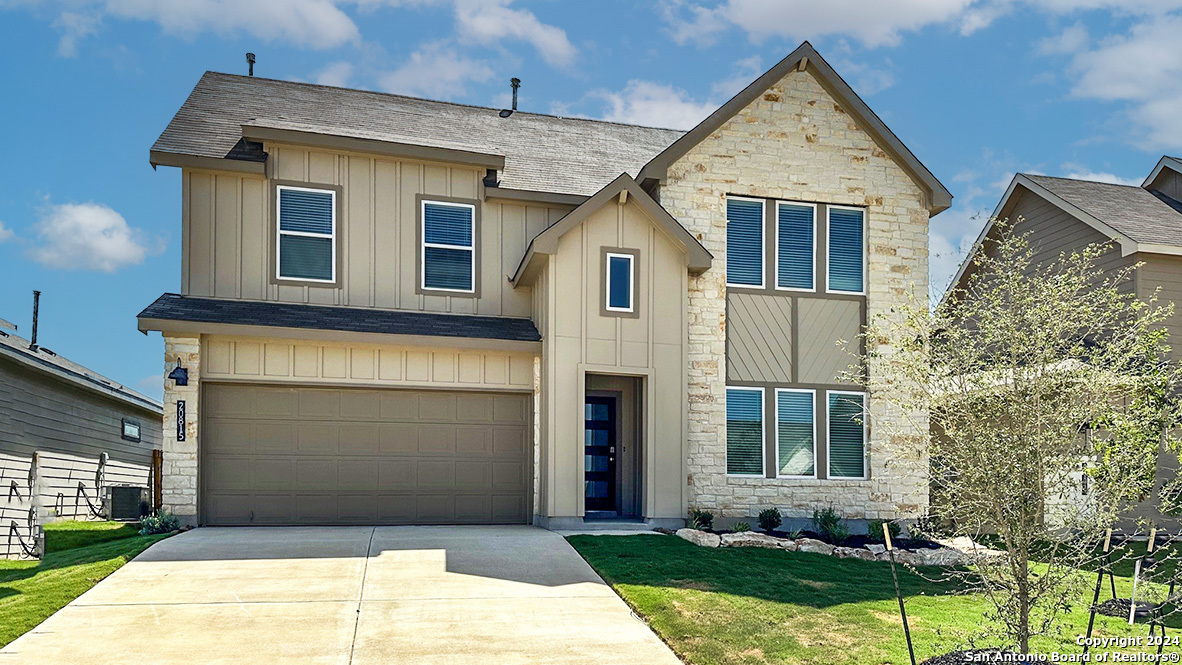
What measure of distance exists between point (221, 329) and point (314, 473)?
2465 mm

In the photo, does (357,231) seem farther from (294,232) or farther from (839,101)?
(839,101)

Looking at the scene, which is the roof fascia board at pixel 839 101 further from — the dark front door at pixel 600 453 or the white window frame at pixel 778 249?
the dark front door at pixel 600 453

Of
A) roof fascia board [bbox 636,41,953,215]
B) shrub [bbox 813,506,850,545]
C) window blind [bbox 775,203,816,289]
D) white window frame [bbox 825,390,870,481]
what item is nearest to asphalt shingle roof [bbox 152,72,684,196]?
roof fascia board [bbox 636,41,953,215]

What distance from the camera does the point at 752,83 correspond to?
49.7 ft

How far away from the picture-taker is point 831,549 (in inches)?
499

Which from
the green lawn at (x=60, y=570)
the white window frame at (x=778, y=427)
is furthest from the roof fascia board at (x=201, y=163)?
the white window frame at (x=778, y=427)

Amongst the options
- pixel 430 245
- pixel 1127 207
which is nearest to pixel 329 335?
pixel 430 245

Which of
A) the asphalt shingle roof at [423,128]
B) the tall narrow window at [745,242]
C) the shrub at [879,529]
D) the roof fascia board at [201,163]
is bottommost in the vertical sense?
the shrub at [879,529]

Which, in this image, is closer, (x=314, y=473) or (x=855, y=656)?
(x=855, y=656)

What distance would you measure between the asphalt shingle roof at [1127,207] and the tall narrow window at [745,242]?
262 inches

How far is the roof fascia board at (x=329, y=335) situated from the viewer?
13.1 metres

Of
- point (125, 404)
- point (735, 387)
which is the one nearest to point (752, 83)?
point (735, 387)

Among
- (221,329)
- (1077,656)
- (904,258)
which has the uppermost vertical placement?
(904,258)

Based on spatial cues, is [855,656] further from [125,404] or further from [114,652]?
[125,404]
